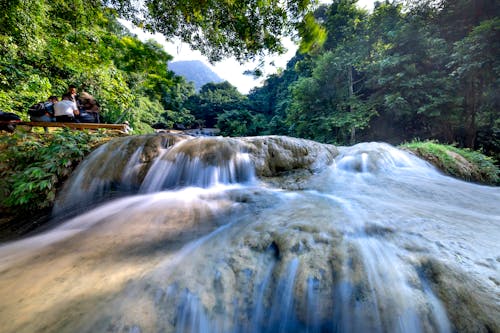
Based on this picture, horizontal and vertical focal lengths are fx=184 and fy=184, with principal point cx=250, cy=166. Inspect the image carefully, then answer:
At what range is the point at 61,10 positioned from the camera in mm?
4355

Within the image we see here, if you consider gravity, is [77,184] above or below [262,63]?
below

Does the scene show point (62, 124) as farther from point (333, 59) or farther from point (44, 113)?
point (333, 59)

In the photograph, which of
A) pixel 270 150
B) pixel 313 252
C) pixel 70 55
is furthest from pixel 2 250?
pixel 70 55

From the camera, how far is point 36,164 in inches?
134

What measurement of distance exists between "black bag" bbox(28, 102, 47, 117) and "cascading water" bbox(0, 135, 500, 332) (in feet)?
15.5

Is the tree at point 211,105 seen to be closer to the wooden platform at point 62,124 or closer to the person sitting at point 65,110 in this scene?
the person sitting at point 65,110

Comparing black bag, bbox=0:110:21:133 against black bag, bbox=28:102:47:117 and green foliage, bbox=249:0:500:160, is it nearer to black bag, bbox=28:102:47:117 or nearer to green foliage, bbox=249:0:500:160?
black bag, bbox=28:102:47:117

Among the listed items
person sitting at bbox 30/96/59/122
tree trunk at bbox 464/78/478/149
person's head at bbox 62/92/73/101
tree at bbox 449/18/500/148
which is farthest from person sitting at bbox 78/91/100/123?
tree trunk at bbox 464/78/478/149

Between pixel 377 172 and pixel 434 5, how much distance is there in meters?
12.4

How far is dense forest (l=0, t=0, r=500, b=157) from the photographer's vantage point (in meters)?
4.47

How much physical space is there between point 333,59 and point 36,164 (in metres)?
15.6

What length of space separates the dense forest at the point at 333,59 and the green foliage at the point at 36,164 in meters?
2.59

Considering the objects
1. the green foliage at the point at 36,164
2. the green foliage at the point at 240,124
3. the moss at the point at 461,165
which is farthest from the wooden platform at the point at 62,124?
the green foliage at the point at 240,124

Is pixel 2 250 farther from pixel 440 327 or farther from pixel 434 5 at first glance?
pixel 434 5
